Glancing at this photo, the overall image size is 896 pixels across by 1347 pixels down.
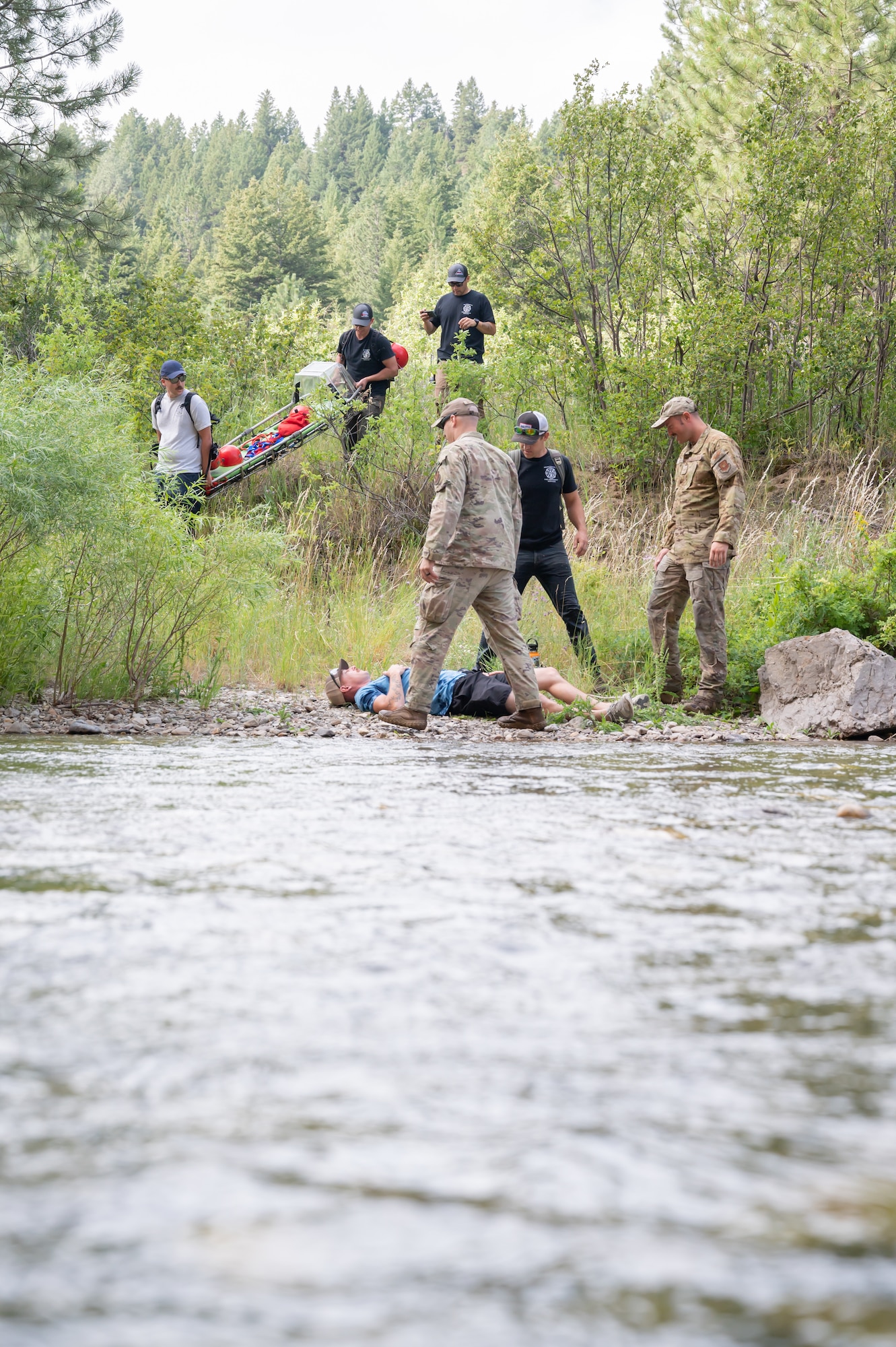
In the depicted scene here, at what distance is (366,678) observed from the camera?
8562 millimetres

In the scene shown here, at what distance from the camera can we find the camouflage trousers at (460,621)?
291 inches

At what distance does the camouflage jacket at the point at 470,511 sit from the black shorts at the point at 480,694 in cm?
94

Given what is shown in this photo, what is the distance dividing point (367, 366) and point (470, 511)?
640 cm

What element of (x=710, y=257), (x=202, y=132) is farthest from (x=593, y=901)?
(x=202, y=132)

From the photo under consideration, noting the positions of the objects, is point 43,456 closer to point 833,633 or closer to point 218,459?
point 833,633

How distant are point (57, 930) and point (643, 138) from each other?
14.7 metres

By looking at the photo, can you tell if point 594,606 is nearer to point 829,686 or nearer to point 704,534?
point 704,534

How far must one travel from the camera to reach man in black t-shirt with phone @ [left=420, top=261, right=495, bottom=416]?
1260 cm

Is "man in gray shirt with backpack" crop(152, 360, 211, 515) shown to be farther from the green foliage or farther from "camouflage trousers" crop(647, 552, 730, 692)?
the green foliage

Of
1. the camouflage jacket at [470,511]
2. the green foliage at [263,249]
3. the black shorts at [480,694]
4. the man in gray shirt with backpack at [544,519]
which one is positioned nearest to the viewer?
the camouflage jacket at [470,511]

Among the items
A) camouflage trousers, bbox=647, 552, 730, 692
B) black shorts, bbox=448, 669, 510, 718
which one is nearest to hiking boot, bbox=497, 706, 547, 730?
black shorts, bbox=448, 669, 510, 718

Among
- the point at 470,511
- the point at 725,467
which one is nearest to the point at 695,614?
the point at 725,467

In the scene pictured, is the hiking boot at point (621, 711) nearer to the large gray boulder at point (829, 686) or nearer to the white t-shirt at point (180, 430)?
the large gray boulder at point (829, 686)

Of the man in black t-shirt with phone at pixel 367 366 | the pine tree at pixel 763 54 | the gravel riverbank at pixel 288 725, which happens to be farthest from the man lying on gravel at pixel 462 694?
the pine tree at pixel 763 54
